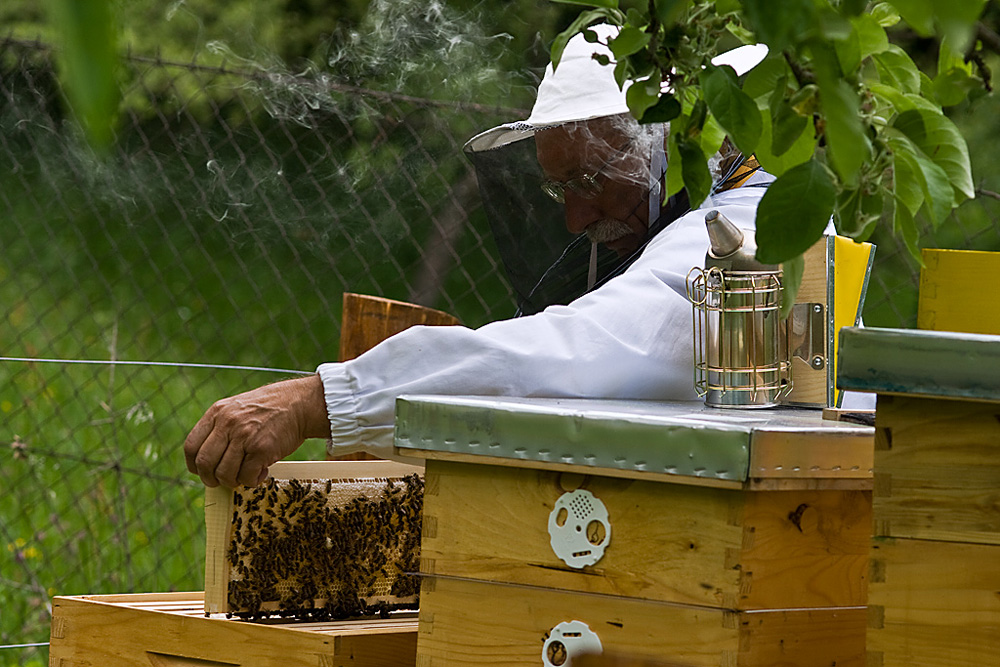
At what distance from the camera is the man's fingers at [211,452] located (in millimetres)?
1616

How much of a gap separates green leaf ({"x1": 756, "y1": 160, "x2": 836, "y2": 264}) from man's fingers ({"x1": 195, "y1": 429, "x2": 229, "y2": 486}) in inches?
41.4

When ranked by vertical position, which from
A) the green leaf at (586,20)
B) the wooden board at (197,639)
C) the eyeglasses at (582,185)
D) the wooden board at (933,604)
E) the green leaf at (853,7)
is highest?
the eyeglasses at (582,185)

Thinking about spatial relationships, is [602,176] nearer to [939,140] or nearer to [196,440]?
[196,440]

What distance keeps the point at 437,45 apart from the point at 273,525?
116cm

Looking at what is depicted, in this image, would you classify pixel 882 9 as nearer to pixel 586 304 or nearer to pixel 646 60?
pixel 646 60

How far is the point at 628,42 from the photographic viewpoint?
85cm

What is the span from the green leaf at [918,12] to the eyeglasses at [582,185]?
1.39m

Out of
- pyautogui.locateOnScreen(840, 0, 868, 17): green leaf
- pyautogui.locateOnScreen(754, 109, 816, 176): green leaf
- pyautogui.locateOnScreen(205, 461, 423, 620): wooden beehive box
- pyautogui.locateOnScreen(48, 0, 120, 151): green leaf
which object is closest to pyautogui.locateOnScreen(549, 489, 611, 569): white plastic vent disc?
pyautogui.locateOnScreen(205, 461, 423, 620): wooden beehive box

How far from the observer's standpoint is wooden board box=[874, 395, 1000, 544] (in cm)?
112

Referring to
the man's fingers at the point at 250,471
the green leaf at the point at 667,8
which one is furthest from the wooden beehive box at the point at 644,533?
the green leaf at the point at 667,8

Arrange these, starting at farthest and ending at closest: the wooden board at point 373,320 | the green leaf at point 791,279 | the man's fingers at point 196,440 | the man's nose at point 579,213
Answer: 1. the wooden board at point 373,320
2. the man's nose at point 579,213
3. the man's fingers at point 196,440
4. the green leaf at point 791,279

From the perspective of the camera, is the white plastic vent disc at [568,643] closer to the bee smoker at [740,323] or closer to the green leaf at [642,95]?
the bee smoker at [740,323]

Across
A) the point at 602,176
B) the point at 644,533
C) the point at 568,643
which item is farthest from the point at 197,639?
the point at 602,176

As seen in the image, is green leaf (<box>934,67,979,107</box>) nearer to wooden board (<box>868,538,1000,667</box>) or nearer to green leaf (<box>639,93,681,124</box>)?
green leaf (<box>639,93,681,124</box>)
